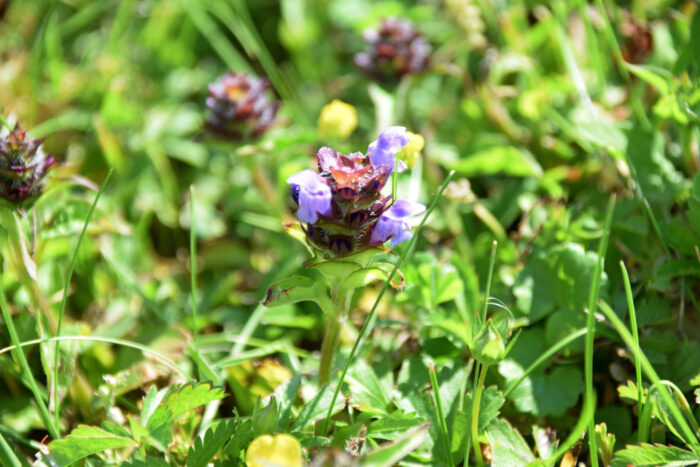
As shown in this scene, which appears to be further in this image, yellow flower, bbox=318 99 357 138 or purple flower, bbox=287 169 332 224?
yellow flower, bbox=318 99 357 138

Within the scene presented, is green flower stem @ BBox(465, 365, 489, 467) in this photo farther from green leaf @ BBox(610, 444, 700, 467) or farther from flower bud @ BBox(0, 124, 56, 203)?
flower bud @ BBox(0, 124, 56, 203)

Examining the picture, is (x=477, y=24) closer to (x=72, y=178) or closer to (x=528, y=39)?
(x=528, y=39)

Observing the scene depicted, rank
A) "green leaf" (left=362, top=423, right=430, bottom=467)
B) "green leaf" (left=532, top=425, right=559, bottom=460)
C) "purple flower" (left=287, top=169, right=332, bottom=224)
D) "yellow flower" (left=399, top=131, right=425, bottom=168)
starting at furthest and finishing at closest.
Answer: "yellow flower" (left=399, top=131, right=425, bottom=168) → "green leaf" (left=532, top=425, right=559, bottom=460) → "purple flower" (left=287, top=169, right=332, bottom=224) → "green leaf" (left=362, top=423, right=430, bottom=467)

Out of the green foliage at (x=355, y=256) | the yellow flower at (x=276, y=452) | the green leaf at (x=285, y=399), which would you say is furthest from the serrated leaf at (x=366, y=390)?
the yellow flower at (x=276, y=452)

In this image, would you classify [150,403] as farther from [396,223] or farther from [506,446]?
[506,446]

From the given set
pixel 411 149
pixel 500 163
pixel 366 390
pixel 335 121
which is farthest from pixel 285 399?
pixel 500 163

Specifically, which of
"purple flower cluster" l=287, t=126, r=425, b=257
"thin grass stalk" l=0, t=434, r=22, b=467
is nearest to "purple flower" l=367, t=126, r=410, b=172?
"purple flower cluster" l=287, t=126, r=425, b=257

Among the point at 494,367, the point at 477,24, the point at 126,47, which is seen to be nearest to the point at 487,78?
the point at 477,24
